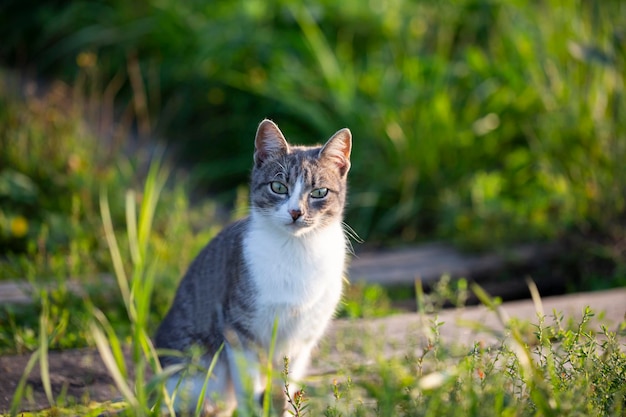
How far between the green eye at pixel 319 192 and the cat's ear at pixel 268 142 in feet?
0.67

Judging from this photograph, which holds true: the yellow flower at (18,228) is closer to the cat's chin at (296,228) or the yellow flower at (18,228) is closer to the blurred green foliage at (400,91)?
the blurred green foliage at (400,91)

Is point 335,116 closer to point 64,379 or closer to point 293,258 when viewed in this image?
point 293,258

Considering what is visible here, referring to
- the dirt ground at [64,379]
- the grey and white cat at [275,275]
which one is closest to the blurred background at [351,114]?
the dirt ground at [64,379]

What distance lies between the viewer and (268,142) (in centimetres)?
300

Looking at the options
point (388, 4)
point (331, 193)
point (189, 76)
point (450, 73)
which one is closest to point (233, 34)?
point (189, 76)

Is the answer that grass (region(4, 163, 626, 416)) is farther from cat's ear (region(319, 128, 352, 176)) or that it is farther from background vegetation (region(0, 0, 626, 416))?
cat's ear (region(319, 128, 352, 176))

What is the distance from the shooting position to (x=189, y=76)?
6438 millimetres

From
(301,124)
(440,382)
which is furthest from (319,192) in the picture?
(301,124)

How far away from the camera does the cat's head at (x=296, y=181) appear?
2846 millimetres

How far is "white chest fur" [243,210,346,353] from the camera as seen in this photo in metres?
2.84

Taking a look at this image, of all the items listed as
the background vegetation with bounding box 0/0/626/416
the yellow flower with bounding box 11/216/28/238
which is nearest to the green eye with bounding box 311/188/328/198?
the background vegetation with bounding box 0/0/626/416

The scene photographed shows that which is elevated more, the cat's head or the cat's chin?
the cat's head

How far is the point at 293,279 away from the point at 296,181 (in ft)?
1.24

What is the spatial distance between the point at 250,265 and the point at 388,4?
4.13m
